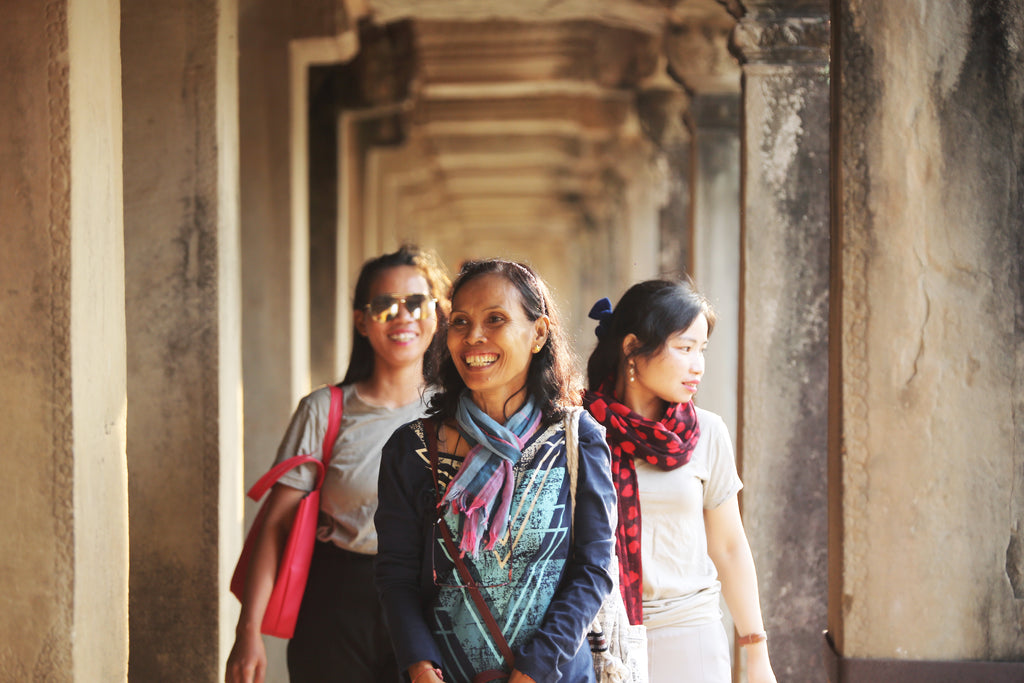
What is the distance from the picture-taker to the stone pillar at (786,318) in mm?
4500

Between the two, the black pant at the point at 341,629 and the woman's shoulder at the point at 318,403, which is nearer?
the black pant at the point at 341,629

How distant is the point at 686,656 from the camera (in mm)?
2869

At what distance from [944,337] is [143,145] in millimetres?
3145

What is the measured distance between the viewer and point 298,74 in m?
6.30

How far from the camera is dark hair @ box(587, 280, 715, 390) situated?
3.05m

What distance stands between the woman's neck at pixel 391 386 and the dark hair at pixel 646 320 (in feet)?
2.15

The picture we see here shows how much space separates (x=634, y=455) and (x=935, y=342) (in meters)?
0.94

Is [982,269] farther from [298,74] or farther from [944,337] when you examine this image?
[298,74]

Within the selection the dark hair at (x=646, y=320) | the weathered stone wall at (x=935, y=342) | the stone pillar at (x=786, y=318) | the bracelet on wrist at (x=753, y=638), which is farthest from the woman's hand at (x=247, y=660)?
the stone pillar at (x=786, y=318)

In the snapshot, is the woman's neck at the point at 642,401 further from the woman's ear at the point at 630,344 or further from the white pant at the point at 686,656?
the white pant at the point at 686,656

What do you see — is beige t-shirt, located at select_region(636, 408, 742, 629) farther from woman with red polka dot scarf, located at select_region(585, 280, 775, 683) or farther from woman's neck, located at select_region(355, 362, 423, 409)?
woman's neck, located at select_region(355, 362, 423, 409)

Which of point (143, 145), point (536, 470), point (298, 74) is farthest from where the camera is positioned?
point (298, 74)

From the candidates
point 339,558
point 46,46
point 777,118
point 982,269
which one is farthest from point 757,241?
point 46,46

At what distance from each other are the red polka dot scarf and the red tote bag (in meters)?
0.93
